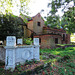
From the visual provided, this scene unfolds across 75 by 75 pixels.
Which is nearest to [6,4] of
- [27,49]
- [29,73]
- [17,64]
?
[27,49]

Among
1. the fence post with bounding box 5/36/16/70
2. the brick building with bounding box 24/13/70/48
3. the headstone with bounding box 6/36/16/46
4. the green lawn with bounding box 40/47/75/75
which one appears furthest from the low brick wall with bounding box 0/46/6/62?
the brick building with bounding box 24/13/70/48

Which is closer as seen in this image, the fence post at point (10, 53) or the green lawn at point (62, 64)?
the fence post at point (10, 53)

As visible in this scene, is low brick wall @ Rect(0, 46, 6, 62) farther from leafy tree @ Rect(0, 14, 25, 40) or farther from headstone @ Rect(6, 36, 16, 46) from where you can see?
leafy tree @ Rect(0, 14, 25, 40)

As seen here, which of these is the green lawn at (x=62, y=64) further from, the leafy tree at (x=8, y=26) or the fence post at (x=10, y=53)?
the leafy tree at (x=8, y=26)

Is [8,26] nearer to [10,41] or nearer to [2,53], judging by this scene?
[2,53]

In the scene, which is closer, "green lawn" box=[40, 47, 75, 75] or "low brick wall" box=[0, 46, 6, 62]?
"green lawn" box=[40, 47, 75, 75]

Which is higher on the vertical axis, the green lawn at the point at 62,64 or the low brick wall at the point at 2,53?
the low brick wall at the point at 2,53

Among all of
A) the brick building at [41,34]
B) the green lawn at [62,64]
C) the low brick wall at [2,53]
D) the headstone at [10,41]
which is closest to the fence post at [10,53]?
the headstone at [10,41]

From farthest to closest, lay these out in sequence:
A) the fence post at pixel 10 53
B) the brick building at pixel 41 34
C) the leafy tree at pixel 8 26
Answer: the brick building at pixel 41 34 → the leafy tree at pixel 8 26 → the fence post at pixel 10 53

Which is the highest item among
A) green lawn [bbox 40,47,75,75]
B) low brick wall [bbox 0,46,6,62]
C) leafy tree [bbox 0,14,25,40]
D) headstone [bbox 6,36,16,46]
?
leafy tree [bbox 0,14,25,40]

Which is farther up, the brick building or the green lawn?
the brick building

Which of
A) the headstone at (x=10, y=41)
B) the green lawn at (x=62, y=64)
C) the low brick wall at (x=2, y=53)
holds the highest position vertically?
the headstone at (x=10, y=41)

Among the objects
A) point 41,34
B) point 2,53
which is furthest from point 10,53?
point 41,34

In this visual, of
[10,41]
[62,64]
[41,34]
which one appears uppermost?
[41,34]
